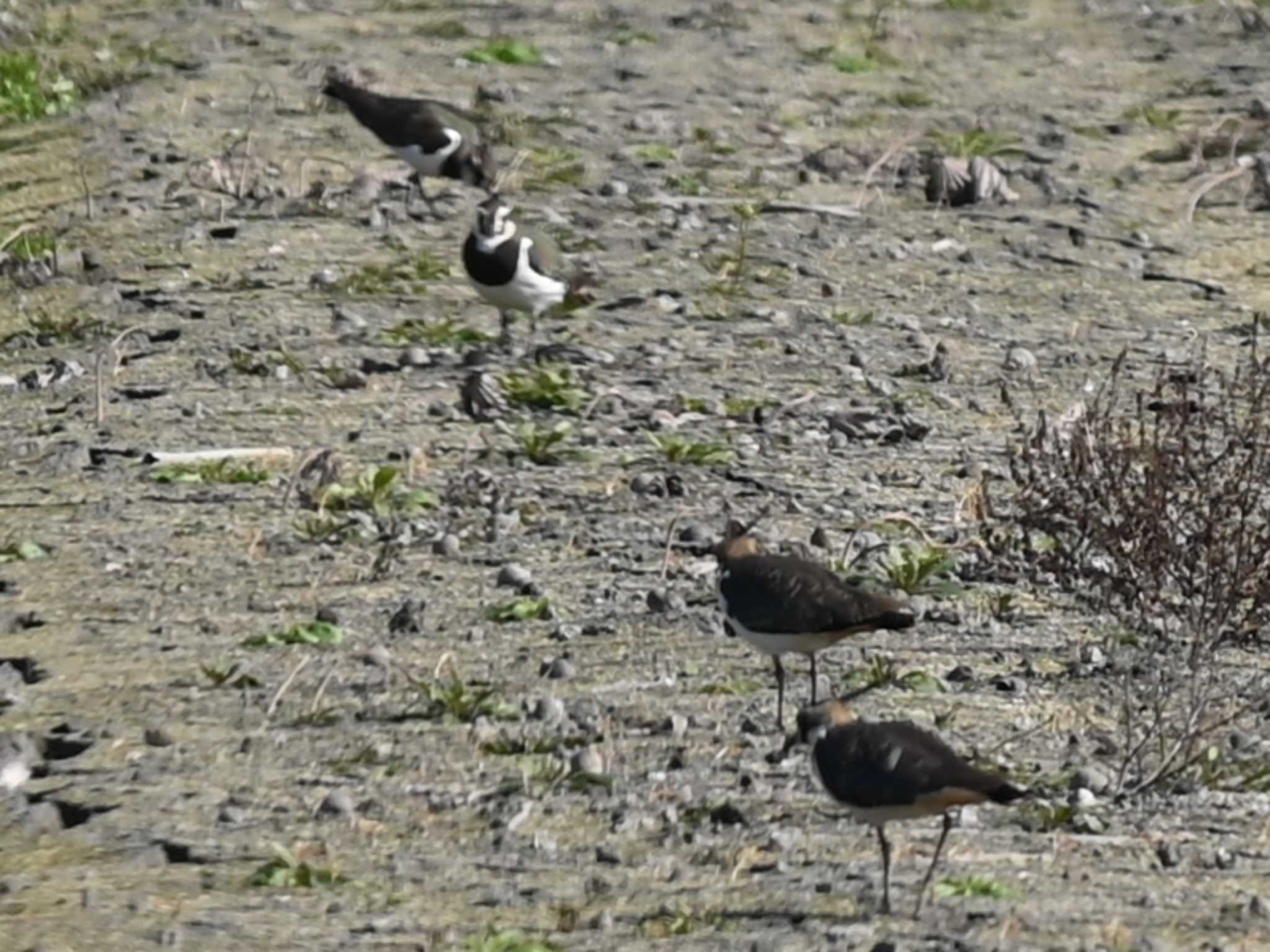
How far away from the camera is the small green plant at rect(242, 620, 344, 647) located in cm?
825

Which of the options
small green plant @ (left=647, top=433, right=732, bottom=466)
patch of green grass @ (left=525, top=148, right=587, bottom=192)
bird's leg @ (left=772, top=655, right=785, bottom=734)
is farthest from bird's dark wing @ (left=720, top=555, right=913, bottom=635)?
patch of green grass @ (left=525, top=148, right=587, bottom=192)

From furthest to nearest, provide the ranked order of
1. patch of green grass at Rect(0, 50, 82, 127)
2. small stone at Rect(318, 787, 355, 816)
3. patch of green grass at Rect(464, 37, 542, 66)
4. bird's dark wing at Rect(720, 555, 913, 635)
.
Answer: patch of green grass at Rect(464, 37, 542, 66) → patch of green grass at Rect(0, 50, 82, 127) → bird's dark wing at Rect(720, 555, 913, 635) → small stone at Rect(318, 787, 355, 816)

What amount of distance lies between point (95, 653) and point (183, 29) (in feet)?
34.1

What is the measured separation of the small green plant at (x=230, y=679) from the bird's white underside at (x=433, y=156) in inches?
241

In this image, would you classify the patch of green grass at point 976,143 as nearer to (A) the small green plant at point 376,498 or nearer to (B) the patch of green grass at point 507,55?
(B) the patch of green grass at point 507,55

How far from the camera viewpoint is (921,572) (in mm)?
8695

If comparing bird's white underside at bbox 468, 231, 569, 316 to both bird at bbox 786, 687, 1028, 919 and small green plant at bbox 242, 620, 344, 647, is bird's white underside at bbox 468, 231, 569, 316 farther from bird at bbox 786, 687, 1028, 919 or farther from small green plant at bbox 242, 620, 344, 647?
bird at bbox 786, 687, 1028, 919

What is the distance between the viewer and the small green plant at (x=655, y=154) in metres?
14.7

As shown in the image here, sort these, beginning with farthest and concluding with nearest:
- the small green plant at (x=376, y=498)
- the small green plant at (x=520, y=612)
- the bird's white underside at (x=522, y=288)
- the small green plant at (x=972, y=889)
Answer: the bird's white underside at (x=522, y=288)
the small green plant at (x=376, y=498)
the small green plant at (x=520, y=612)
the small green plant at (x=972, y=889)

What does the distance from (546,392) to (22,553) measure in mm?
2229

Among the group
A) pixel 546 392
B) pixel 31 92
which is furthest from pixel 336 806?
pixel 31 92

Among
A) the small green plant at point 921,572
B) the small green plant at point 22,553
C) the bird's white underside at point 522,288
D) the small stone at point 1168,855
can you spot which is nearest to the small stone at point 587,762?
the small stone at point 1168,855

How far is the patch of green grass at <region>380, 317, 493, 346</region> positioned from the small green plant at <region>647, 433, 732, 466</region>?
1.80 metres

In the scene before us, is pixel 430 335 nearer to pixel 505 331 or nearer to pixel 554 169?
pixel 505 331
